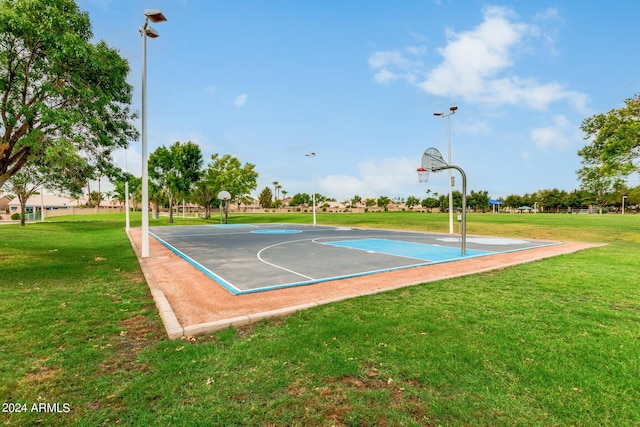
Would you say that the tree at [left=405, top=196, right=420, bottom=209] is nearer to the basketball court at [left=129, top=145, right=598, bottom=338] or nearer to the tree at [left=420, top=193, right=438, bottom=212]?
Result: the tree at [left=420, top=193, right=438, bottom=212]

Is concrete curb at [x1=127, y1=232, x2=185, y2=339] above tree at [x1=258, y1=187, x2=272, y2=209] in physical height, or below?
below

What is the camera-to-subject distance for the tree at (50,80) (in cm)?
779

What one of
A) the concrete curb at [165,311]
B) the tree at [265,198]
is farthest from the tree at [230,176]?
the tree at [265,198]

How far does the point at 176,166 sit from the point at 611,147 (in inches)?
1491

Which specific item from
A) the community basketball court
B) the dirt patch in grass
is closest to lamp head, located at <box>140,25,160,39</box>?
the community basketball court

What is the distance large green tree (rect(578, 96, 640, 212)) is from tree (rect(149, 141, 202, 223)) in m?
36.4

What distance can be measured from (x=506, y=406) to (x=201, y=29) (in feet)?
60.4

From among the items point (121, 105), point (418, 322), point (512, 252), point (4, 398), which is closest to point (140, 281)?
point (4, 398)

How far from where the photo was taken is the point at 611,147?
16859 millimetres

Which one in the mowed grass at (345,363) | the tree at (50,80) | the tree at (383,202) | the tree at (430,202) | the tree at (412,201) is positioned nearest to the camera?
the mowed grass at (345,363)

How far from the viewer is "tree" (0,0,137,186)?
25.6ft

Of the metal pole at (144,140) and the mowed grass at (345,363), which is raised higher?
the metal pole at (144,140)

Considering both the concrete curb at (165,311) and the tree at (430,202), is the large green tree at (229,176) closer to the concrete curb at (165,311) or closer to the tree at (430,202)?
the concrete curb at (165,311)

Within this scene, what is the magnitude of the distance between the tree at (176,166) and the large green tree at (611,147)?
A: 36.4 meters
